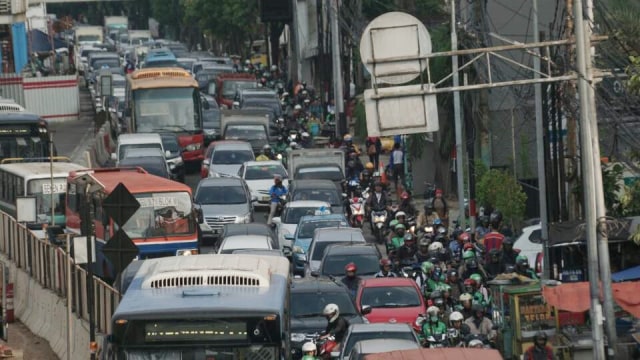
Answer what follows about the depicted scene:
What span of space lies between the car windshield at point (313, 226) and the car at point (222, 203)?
12.8 ft

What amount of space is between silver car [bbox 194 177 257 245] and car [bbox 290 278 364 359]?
1293cm

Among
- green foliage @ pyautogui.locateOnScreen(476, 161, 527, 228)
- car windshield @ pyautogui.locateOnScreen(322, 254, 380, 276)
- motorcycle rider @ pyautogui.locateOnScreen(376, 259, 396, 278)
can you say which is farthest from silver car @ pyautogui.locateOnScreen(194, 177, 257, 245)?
motorcycle rider @ pyautogui.locateOnScreen(376, 259, 396, 278)

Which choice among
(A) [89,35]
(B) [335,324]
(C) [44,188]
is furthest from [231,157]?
(A) [89,35]

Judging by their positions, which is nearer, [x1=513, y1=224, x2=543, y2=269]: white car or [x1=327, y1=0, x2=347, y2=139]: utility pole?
[x1=513, y1=224, x2=543, y2=269]: white car

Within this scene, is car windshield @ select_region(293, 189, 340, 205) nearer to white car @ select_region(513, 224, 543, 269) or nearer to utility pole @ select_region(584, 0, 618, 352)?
white car @ select_region(513, 224, 543, 269)

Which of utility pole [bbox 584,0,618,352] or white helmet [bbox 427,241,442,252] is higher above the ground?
utility pole [bbox 584,0,618,352]

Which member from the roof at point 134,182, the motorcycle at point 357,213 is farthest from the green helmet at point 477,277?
the motorcycle at point 357,213

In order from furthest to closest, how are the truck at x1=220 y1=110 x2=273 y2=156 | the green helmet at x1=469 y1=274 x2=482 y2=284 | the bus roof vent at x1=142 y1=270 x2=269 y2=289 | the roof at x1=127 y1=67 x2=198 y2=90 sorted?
1. the roof at x1=127 y1=67 x2=198 y2=90
2. the truck at x1=220 y1=110 x2=273 y2=156
3. the green helmet at x1=469 y1=274 x2=482 y2=284
4. the bus roof vent at x1=142 y1=270 x2=269 y2=289

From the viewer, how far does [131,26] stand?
522 feet

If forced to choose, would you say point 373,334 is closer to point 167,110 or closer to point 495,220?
point 495,220

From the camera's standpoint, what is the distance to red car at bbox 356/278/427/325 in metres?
27.2

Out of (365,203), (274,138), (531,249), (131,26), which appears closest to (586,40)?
(531,249)

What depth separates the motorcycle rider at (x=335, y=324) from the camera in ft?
78.2

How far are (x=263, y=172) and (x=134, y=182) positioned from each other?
11.4m
